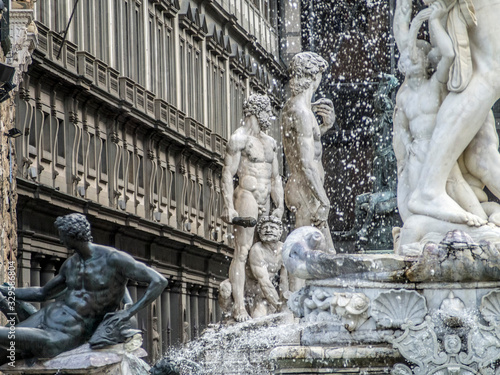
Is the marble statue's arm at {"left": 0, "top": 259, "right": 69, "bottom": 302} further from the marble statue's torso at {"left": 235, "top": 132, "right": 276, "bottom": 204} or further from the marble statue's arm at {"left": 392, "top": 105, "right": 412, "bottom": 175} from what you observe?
the marble statue's torso at {"left": 235, "top": 132, "right": 276, "bottom": 204}

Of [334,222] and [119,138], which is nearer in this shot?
[334,222]

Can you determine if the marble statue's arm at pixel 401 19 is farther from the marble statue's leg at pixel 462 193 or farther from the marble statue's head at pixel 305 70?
the marble statue's head at pixel 305 70

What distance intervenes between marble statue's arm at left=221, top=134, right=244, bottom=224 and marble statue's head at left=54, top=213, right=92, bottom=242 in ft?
25.3

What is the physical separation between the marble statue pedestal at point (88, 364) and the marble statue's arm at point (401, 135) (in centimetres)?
196

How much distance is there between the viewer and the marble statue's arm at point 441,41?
8391mm

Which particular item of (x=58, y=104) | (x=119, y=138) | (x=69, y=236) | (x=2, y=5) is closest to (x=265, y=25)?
(x=119, y=138)

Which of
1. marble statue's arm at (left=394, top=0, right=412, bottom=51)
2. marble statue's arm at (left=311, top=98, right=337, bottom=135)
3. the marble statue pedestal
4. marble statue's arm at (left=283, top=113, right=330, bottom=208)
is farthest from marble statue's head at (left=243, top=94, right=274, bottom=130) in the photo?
the marble statue pedestal

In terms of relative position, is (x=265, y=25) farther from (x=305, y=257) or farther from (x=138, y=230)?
(x=305, y=257)

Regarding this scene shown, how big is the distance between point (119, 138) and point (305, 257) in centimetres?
3011

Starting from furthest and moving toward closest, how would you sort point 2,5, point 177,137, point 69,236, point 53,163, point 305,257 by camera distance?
point 177,137, point 53,163, point 2,5, point 69,236, point 305,257

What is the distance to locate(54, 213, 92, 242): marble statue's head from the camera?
Answer: 827 cm

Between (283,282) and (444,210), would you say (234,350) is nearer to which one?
(283,282)

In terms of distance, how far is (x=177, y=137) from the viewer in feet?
139

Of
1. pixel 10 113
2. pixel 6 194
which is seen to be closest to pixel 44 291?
pixel 6 194
